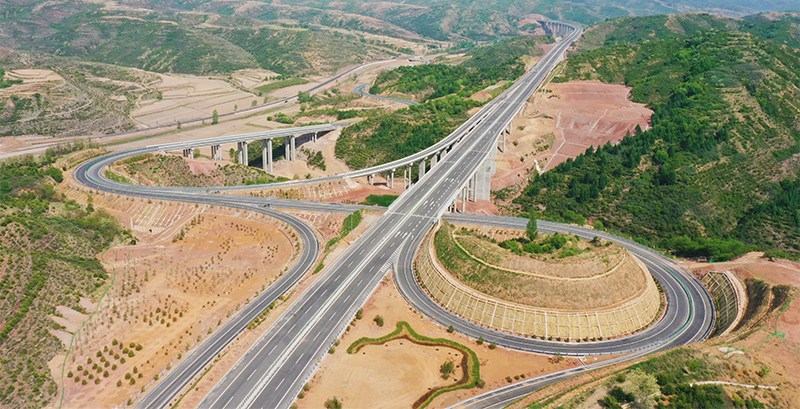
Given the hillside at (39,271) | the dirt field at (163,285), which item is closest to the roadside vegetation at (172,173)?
the hillside at (39,271)

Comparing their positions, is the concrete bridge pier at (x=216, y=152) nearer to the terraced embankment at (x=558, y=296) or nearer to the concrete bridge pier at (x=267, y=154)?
the concrete bridge pier at (x=267, y=154)

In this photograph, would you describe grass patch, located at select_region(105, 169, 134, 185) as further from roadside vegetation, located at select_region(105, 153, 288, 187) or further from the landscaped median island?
the landscaped median island

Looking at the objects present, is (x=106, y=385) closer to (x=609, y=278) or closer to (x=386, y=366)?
(x=386, y=366)

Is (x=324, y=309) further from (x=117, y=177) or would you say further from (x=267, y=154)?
(x=267, y=154)

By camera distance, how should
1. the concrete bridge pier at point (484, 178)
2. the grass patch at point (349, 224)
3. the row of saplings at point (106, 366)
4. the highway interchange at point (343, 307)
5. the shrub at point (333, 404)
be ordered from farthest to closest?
the concrete bridge pier at point (484, 178) → the grass patch at point (349, 224) → the row of saplings at point (106, 366) → the highway interchange at point (343, 307) → the shrub at point (333, 404)

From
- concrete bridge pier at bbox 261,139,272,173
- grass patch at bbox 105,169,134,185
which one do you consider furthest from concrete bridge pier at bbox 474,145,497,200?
grass patch at bbox 105,169,134,185

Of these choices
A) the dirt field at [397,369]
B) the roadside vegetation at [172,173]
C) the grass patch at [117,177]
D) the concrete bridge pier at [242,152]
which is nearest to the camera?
the dirt field at [397,369]

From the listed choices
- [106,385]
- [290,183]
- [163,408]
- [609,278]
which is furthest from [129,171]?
[609,278]
